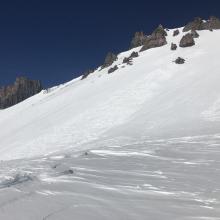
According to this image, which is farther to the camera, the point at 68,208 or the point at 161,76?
the point at 161,76

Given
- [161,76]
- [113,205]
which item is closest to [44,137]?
[161,76]

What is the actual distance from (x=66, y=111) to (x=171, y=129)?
17810mm

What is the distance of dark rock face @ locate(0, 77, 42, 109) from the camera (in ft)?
382

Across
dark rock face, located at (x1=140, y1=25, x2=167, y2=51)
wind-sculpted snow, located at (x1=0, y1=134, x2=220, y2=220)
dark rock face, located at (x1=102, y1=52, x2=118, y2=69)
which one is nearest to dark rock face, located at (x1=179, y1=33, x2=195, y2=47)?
dark rock face, located at (x1=140, y1=25, x2=167, y2=51)

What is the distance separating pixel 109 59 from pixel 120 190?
190 ft

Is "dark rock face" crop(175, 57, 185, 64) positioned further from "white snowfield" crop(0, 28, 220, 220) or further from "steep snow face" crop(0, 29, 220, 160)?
"white snowfield" crop(0, 28, 220, 220)

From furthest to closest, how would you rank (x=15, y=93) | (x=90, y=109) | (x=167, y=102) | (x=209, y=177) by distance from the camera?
(x=15, y=93), (x=90, y=109), (x=167, y=102), (x=209, y=177)

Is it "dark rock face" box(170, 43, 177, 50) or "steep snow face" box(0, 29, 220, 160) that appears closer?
"steep snow face" box(0, 29, 220, 160)

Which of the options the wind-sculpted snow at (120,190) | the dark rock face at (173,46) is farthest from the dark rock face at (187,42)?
the wind-sculpted snow at (120,190)

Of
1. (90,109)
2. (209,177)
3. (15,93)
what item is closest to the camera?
(209,177)

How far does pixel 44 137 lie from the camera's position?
31859mm

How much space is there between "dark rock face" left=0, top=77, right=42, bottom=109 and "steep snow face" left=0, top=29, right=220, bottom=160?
217 ft

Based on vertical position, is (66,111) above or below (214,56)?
below

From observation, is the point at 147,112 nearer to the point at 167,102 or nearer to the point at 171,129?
the point at 167,102
